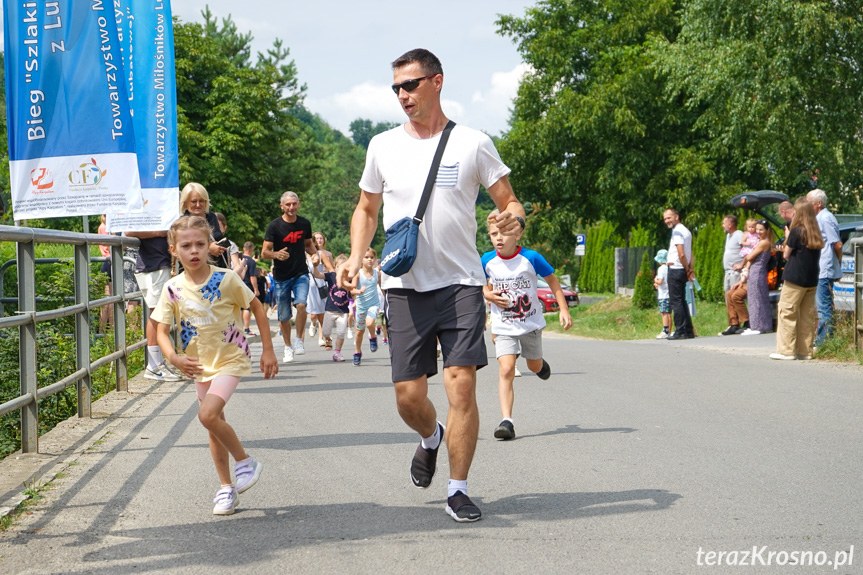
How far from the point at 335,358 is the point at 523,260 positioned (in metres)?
6.50

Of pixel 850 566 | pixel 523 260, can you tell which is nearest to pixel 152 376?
pixel 523 260

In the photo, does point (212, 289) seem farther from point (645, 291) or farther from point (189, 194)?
point (645, 291)

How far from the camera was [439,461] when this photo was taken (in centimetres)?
665

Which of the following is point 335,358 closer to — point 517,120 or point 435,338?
point 435,338

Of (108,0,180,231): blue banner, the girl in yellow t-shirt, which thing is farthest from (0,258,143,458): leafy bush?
the girl in yellow t-shirt

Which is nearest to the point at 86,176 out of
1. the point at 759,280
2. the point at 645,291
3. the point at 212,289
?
the point at 212,289

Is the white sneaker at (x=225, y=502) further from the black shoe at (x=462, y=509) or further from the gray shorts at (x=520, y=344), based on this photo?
the gray shorts at (x=520, y=344)

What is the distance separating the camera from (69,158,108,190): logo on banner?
990 centimetres

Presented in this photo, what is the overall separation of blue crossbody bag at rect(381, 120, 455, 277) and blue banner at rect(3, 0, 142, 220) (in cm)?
561

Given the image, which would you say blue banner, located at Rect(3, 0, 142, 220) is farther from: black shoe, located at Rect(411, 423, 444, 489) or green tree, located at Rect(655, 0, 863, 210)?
green tree, located at Rect(655, 0, 863, 210)

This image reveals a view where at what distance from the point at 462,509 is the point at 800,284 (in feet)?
29.7

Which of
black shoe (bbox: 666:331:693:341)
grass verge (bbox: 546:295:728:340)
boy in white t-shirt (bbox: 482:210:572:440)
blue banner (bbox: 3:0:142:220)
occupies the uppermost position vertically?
blue banner (bbox: 3:0:142:220)

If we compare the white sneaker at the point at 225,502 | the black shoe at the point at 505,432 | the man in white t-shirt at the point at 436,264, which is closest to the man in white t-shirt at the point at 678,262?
the black shoe at the point at 505,432

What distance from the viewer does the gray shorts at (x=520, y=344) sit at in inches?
309
